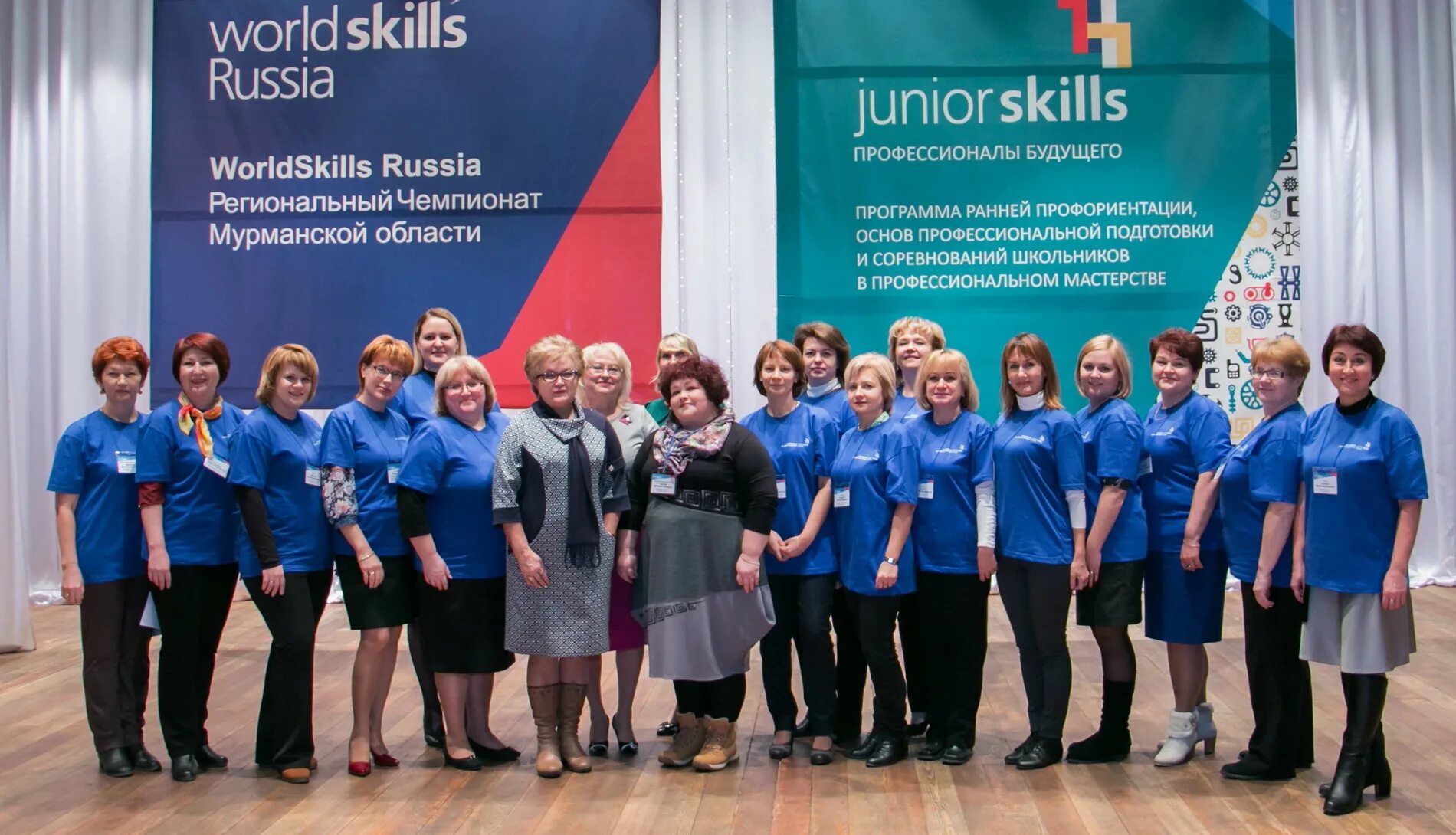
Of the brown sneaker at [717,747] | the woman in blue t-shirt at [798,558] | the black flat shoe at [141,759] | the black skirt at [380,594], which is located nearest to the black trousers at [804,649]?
the woman in blue t-shirt at [798,558]

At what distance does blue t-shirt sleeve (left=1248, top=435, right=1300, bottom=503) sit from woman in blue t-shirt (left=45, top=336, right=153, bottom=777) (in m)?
3.21

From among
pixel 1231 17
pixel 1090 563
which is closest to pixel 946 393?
pixel 1090 563

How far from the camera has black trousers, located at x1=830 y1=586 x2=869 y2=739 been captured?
4016mm

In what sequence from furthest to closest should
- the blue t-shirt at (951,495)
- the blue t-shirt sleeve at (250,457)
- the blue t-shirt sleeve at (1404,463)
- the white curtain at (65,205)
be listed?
1. the white curtain at (65,205)
2. the blue t-shirt at (951,495)
3. the blue t-shirt sleeve at (250,457)
4. the blue t-shirt sleeve at (1404,463)

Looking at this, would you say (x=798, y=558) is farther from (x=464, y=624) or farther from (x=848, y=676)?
(x=464, y=624)

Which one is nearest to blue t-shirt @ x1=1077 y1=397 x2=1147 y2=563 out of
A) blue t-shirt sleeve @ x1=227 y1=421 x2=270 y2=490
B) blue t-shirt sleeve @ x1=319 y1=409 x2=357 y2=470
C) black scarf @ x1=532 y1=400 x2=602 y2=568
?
black scarf @ x1=532 y1=400 x2=602 y2=568

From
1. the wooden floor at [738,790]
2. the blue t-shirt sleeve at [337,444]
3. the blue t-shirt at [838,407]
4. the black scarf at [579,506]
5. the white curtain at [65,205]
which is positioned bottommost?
the wooden floor at [738,790]

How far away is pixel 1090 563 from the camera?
3.72 meters

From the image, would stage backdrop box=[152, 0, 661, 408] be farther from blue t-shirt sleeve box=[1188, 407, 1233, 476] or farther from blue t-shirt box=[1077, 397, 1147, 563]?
blue t-shirt sleeve box=[1188, 407, 1233, 476]

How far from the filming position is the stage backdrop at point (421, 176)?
738 cm

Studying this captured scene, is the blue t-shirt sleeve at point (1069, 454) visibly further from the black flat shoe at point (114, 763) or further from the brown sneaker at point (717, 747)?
the black flat shoe at point (114, 763)

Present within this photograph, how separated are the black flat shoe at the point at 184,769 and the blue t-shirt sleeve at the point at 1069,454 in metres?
2.70

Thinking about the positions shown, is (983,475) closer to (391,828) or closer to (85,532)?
(391,828)

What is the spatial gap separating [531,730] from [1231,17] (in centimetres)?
575
